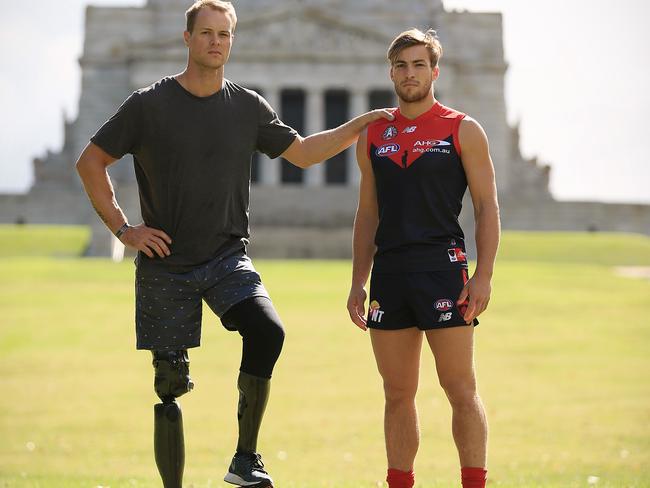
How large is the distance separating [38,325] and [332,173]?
167 feet

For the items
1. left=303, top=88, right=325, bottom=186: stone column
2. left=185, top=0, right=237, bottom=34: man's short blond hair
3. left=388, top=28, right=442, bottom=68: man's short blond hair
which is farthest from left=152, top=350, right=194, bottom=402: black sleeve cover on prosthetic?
left=303, top=88, right=325, bottom=186: stone column

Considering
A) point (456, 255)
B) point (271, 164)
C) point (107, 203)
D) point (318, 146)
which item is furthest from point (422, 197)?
point (271, 164)

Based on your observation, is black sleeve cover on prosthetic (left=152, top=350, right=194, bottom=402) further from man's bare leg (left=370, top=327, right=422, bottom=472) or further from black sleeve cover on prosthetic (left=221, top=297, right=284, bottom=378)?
man's bare leg (left=370, top=327, right=422, bottom=472)

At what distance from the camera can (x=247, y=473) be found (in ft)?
25.8

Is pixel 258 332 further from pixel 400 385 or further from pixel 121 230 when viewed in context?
pixel 121 230

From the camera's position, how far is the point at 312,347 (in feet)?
77.4

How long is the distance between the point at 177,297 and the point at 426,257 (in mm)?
1836

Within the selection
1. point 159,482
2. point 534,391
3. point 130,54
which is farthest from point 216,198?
point 130,54

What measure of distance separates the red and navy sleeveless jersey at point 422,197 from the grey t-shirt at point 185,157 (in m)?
1.14

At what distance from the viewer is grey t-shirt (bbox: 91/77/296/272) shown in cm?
809

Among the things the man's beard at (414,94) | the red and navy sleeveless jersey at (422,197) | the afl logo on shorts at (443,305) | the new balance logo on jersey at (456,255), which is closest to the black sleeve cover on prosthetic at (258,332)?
the red and navy sleeveless jersey at (422,197)

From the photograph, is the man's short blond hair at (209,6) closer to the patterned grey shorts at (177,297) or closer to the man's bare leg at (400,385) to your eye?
the patterned grey shorts at (177,297)

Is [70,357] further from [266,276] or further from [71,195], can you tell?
[71,195]

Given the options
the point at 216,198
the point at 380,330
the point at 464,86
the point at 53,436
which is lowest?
A: the point at 53,436
